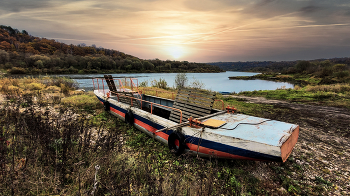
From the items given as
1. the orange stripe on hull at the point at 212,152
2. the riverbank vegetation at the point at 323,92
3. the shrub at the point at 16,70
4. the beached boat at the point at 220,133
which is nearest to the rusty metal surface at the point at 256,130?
the beached boat at the point at 220,133

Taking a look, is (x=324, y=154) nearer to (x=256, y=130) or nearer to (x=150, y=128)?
(x=256, y=130)

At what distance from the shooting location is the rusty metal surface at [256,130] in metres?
3.04

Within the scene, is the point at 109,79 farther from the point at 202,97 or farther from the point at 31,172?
the point at 31,172

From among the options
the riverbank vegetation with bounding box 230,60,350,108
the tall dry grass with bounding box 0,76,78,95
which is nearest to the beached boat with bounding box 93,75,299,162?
the tall dry grass with bounding box 0,76,78,95

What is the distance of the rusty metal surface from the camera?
304 centimetres

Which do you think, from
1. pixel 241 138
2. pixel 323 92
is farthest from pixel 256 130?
pixel 323 92

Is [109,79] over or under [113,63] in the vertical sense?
under

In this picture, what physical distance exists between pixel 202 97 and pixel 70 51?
89.3 m

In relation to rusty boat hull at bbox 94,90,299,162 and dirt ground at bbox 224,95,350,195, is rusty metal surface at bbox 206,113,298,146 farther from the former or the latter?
dirt ground at bbox 224,95,350,195

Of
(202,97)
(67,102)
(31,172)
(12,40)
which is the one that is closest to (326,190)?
(202,97)

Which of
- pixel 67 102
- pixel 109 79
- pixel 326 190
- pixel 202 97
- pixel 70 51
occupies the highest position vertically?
pixel 70 51

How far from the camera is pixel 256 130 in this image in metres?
3.47

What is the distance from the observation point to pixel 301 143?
16.1 feet

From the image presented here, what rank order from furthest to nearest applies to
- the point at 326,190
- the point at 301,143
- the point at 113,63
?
the point at 113,63
the point at 301,143
the point at 326,190
